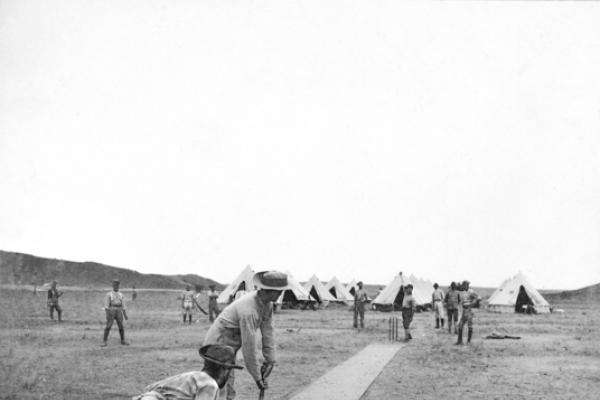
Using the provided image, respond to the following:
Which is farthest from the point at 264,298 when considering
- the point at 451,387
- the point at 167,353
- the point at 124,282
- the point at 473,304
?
the point at 124,282

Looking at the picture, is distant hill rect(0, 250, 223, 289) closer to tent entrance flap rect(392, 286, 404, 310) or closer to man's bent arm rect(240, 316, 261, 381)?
tent entrance flap rect(392, 286, 404, 310)

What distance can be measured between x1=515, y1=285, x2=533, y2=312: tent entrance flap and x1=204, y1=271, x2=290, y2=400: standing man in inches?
1478

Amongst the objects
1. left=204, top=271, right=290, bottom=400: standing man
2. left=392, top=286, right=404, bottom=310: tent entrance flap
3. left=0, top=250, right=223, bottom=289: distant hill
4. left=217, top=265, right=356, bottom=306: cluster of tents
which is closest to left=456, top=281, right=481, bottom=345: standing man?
left=204, top=271, right=290, bottom=400: standing man

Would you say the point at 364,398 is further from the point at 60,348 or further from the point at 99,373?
the point at 60,348

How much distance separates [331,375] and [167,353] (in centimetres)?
490

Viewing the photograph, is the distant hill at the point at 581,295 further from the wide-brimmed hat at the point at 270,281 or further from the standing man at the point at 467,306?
the wide-brimmed hat at the point at 270,281

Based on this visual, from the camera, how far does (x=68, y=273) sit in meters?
102

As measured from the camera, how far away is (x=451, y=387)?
36.3 ft

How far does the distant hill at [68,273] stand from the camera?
3873 inches

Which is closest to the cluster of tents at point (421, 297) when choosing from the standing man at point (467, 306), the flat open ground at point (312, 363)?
the flat open ground at point (312, 363)

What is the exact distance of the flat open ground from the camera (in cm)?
1056

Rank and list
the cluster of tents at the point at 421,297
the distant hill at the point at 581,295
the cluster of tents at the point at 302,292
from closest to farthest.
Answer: the cluster of tents at the point at 302,292, the cluster of tents at the point at 421,297, the distant hill at the point at 581,295

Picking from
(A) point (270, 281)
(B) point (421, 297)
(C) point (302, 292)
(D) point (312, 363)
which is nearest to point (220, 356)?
(A) point (270, 281)

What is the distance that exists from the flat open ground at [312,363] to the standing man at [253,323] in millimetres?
3658
